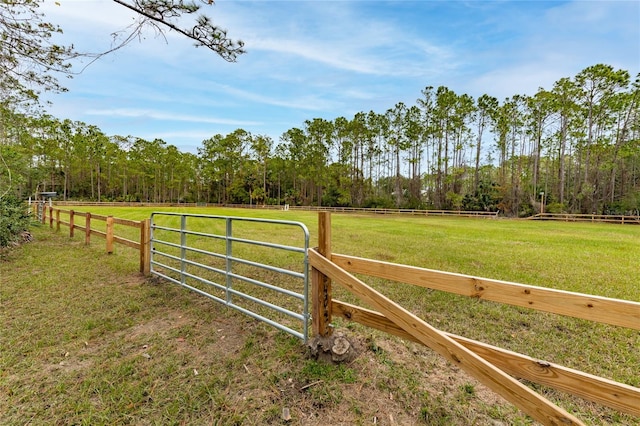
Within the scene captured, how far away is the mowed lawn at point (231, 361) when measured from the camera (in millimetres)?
2160

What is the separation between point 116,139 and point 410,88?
1930 inches

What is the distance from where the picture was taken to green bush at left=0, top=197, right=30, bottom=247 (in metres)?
6.86

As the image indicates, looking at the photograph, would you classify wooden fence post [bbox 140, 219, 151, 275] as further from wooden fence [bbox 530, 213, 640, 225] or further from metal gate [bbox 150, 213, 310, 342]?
wooden fence [bbox 530, 213, 640, 225]

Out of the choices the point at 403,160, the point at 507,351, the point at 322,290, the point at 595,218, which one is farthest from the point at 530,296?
the point at 403,160

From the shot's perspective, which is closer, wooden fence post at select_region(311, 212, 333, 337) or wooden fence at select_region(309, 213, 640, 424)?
wooden fence at select_region(309, 213, 640, 424)

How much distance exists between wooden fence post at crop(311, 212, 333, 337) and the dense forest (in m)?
15.6

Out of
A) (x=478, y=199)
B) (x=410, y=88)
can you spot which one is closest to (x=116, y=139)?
(x=410, y=88)

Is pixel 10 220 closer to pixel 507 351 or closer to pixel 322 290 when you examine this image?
pixel 322 290

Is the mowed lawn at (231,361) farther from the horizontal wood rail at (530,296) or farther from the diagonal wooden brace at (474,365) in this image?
the horizontal wood rail at (530,296)

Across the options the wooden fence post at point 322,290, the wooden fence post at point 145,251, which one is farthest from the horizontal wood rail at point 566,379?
the wooden fence post at point 145,251

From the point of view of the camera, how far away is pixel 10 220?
6.96 metres

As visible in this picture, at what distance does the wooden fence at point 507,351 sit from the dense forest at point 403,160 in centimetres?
1633

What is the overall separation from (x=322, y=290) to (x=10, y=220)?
28.6 ft

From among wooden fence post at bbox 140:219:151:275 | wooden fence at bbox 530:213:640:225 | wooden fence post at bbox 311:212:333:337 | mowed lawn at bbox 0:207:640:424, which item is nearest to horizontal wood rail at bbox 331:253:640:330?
wooden fence post at bbox 311:212:333:337
